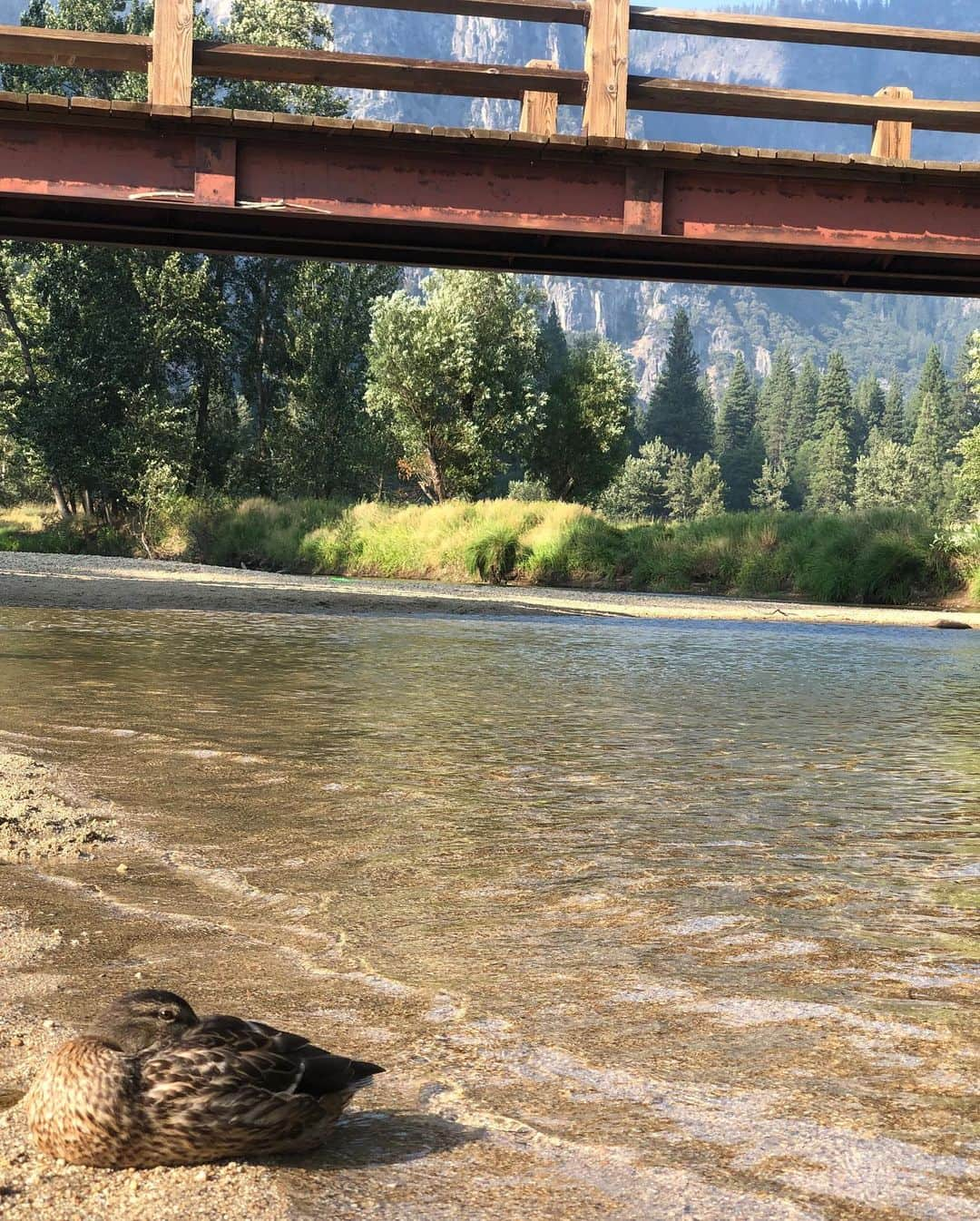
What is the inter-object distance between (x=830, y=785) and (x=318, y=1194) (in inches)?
227

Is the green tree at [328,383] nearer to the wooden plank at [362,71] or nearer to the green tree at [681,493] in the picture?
the wooden plank at [362,71]

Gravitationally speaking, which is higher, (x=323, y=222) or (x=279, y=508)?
(x=323, y=222)

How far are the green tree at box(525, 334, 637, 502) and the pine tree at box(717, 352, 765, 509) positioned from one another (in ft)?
262

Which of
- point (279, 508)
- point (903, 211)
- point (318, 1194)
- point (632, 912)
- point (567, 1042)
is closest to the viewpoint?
point (318, 1194)

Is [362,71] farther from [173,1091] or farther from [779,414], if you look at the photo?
[779,414]

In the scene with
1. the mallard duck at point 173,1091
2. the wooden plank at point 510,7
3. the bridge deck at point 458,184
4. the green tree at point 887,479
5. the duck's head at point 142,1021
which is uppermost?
the green tree at point 887,479

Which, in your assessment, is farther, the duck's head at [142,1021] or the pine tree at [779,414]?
the pine tree at [779,414]

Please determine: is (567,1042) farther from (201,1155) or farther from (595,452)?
(595,452)

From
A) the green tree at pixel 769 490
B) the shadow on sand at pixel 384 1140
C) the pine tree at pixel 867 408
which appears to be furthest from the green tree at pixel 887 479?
the shadow on sand at pixel 384 1140

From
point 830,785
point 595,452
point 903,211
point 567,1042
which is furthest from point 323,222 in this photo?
point 595,452

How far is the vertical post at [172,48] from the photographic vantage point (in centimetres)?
1206

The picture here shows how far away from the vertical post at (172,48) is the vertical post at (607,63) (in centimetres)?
351

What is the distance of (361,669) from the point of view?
14.0 m

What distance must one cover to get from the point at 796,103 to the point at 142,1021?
427 inches
